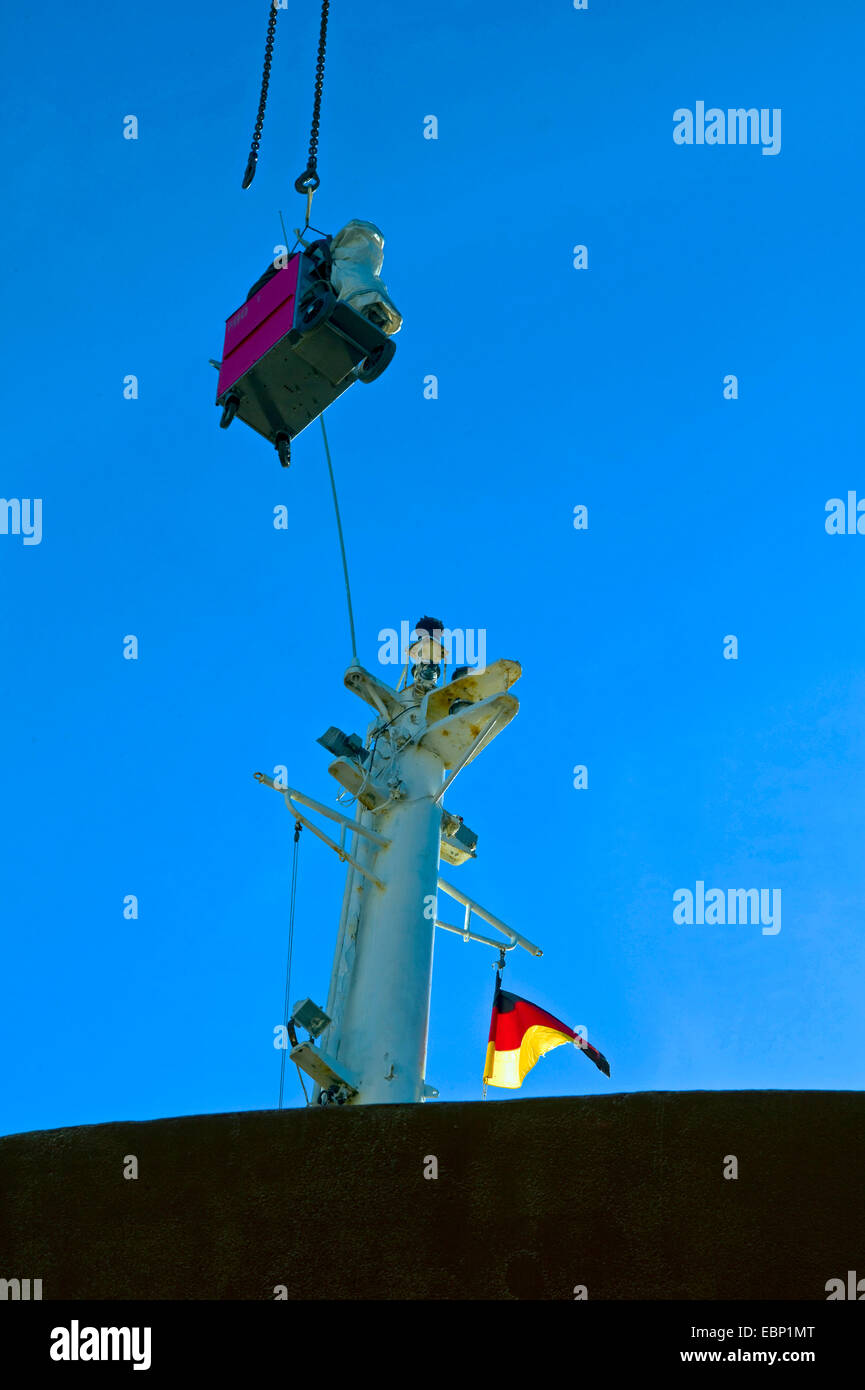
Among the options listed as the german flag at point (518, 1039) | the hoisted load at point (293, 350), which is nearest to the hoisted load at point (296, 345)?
the hoisted load at point (293, 350)

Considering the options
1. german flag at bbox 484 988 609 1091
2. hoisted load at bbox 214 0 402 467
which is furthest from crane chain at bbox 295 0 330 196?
german flag at bbox 484 988 609 1091

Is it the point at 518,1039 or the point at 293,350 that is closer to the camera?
the point at 293,350

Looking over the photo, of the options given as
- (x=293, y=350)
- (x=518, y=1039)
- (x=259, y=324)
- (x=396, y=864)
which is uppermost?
(x=259, y=324)

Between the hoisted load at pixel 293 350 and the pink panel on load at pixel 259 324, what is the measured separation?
10 mm

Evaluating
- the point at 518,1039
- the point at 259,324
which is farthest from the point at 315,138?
the point at 518,1039

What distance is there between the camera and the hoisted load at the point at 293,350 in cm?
1440

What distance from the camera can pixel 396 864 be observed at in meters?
15.7

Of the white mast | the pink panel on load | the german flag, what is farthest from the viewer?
the german flag

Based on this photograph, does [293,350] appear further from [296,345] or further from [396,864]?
[396,864]

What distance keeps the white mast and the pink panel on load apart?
454 centimetres

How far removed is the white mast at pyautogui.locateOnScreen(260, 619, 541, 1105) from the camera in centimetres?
1387

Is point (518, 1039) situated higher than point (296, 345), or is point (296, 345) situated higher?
point (296, 345)

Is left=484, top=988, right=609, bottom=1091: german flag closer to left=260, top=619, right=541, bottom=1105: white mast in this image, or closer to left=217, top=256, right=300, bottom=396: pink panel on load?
left=260, top=619, right=541, bottom=1105: white mast

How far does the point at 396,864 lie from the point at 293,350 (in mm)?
5729
